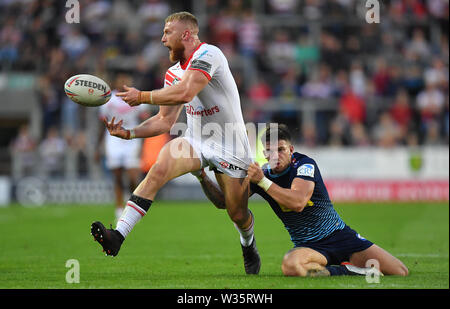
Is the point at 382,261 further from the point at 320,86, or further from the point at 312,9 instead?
the point at 312,9

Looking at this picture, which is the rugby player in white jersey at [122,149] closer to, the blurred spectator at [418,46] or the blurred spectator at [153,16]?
the blurred spectator at [153,16]

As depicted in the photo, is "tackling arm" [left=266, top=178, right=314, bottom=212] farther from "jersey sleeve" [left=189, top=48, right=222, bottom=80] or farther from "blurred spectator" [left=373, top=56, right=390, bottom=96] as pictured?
"blurred spectator" [left=373, top=56, right=390, bottom=96]

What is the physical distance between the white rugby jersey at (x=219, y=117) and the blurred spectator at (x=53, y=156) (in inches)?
532

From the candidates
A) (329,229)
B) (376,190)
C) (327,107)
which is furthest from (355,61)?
(329,229)

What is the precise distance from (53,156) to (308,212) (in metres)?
14.5

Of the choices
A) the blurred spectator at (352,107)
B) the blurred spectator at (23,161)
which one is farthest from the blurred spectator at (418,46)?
the blurred spectator at (23,161)

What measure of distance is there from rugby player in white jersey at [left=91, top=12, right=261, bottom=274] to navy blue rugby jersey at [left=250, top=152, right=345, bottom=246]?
418 mm

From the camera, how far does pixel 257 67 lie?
22844 millimetres

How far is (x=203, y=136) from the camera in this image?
776 centimetres

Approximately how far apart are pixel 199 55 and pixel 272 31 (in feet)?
56.0

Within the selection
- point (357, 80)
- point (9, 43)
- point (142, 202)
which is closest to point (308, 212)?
point (142, 202)

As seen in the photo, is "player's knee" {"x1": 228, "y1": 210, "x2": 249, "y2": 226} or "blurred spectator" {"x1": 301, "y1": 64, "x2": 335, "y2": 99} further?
"blurred spectator" {"x1": 301, "y1": 64, "x2": 335, "y2": 99}

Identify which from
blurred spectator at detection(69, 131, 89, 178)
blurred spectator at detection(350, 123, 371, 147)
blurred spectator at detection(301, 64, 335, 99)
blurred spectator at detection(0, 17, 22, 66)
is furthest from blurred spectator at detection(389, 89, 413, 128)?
blurred spectator at detection(0, 17, 22, 66)

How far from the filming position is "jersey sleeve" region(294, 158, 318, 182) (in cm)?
725
